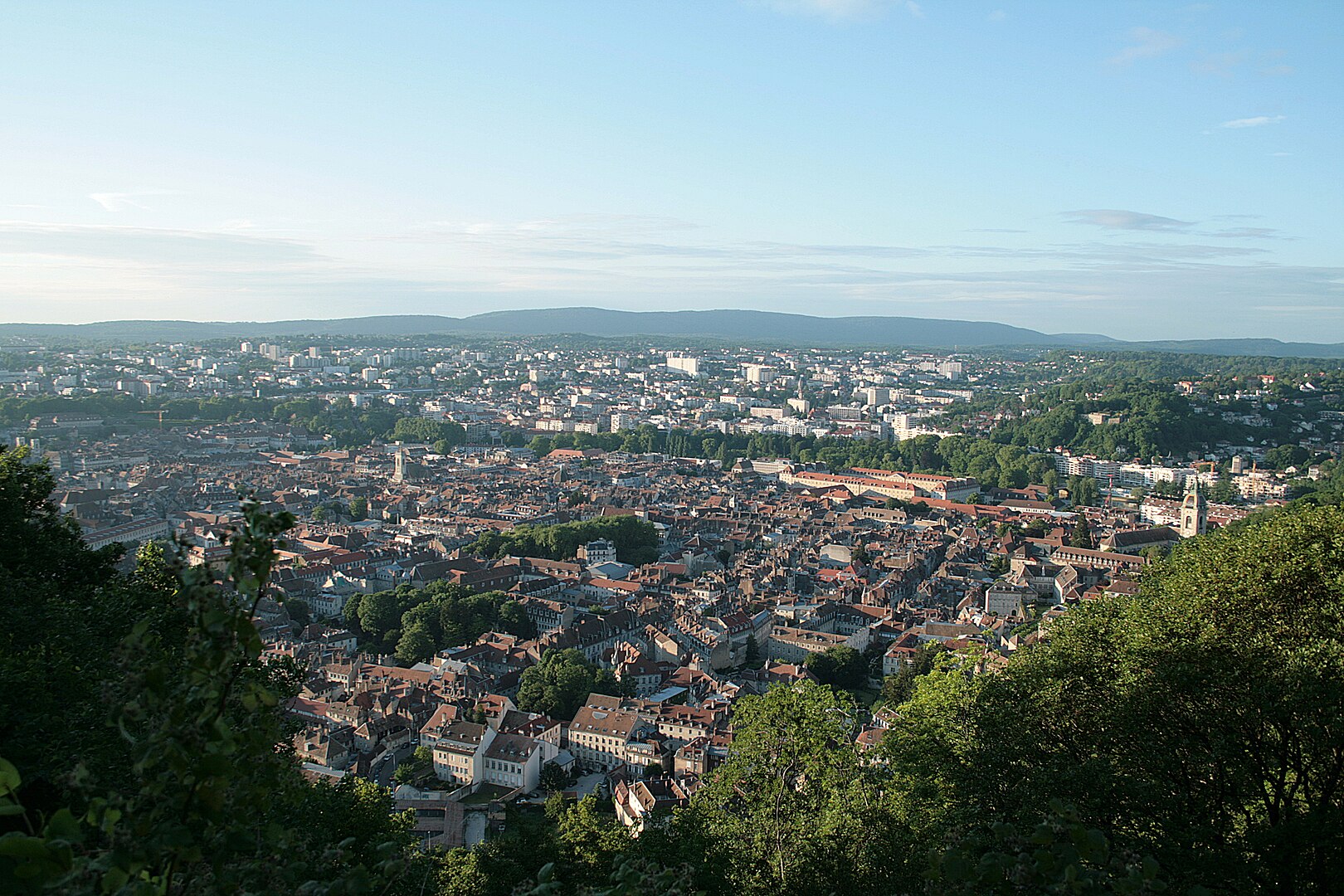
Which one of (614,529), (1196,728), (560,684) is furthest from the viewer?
(614,529)

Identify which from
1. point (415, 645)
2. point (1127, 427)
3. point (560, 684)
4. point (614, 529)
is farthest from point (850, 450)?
point (560, 684)

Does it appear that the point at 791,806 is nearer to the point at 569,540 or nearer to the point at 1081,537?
the point at 569,540

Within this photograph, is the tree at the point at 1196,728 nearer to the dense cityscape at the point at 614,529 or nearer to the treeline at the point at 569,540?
the dense cityscape at the point at 614,529

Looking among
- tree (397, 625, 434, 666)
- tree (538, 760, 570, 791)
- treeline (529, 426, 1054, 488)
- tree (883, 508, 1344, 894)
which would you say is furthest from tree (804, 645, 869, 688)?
treeline (529, 426, 1054, 488)

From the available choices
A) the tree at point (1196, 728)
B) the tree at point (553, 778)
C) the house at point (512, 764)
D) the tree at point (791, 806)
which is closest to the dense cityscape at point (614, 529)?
the house at point (512, 764)

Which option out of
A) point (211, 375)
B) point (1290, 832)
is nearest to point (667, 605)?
point (1290, 832)

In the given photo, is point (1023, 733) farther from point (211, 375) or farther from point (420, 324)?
point (420, 324)
